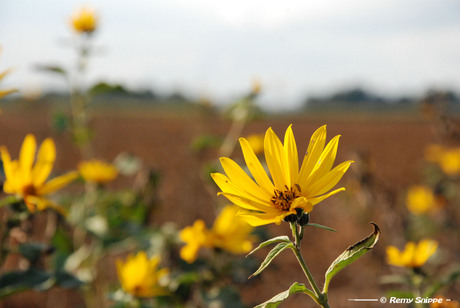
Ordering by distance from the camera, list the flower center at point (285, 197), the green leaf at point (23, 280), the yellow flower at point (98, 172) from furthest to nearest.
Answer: the yellow flower at point (98, 172) < the green leaf at point (23, 280) < the flower center at point (285, 197)

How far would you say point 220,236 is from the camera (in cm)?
203

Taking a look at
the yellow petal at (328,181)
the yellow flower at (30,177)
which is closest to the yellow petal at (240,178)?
the yellow petal at (328,181)

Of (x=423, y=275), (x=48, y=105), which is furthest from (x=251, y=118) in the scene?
(x=48, y=105)

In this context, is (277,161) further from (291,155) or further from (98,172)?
(98,172)

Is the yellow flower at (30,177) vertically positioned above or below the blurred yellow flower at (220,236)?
above

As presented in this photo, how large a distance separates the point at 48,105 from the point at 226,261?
755cm

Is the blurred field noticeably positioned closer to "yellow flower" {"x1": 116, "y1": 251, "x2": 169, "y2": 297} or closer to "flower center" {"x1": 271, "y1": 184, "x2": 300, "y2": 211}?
"yellow flower" {"x1": 116, "y1": 251, "x2": 169, "y2": 297}

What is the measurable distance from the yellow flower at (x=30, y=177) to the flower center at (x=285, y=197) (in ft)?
2.36

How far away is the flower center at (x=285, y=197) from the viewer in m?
1.03

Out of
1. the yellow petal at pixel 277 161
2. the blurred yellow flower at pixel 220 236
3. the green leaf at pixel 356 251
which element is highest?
the yellow petal at pixel 277 161

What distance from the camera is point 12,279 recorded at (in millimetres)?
1576

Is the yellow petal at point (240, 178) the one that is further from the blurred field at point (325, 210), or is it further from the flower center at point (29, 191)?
the blurred field at point (325, 210)

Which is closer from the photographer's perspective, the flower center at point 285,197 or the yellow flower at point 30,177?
the flower center at point 285,197

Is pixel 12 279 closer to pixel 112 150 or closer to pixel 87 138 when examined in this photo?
pixel 87 138
